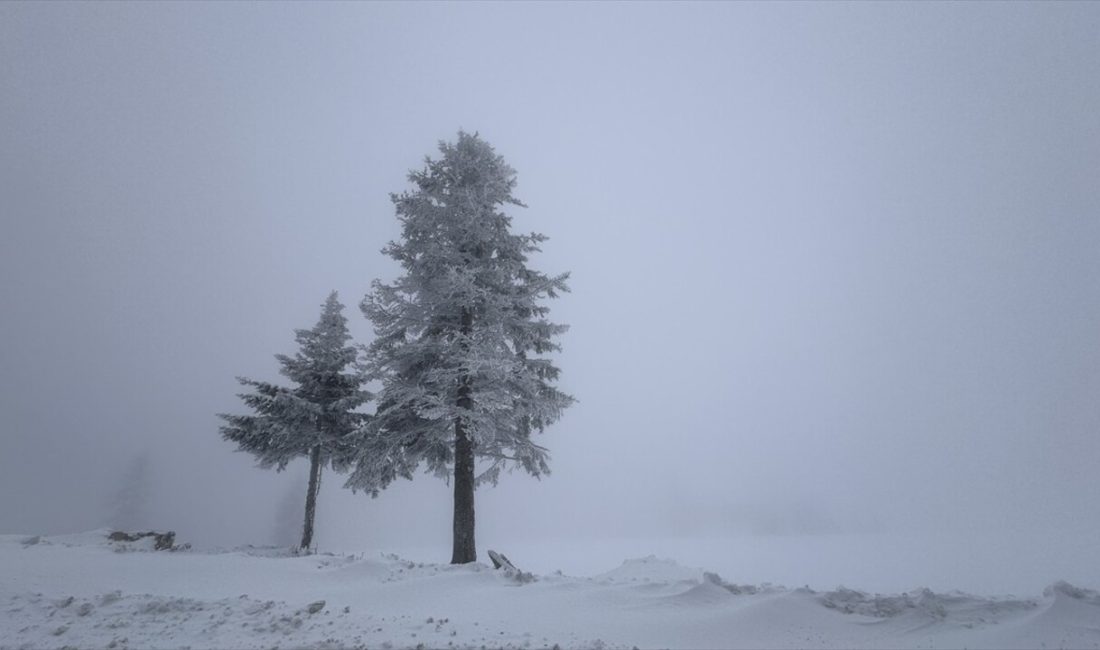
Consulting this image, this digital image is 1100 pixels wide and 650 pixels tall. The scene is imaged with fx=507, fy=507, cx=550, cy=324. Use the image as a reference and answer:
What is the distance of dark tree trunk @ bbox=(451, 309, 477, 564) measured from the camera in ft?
41.2

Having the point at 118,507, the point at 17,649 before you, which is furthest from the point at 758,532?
the point at 17,649

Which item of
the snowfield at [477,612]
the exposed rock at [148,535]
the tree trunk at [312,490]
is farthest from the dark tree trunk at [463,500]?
the tree trunk at [312,490]

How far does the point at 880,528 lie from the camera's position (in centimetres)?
11919

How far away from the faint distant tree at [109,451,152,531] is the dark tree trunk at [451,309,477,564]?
1842 inches

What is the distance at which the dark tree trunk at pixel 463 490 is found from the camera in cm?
1255

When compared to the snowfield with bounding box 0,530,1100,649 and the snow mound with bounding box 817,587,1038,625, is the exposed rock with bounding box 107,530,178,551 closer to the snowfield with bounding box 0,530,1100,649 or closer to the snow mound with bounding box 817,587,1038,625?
the snowfield with bounding box 0,530,1100,649

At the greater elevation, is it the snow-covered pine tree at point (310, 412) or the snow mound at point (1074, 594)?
the snow-covered pine tree at point (310, 412)

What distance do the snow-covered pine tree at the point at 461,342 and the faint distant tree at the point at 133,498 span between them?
44.0m

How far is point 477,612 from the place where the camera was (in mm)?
7156

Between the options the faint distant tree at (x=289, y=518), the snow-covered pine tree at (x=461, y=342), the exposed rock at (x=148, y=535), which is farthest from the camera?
the faint distant tree at (x=289, y=518)

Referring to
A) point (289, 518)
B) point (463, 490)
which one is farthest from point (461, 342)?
point (289, 518)

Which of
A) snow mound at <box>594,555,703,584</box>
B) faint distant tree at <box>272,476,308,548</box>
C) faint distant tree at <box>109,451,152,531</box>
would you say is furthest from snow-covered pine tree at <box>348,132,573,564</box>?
faint distant tree at <box>109,451,152,531</box>

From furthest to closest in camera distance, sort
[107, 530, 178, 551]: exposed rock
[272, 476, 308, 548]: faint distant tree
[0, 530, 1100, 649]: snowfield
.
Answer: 1. [272, 476, 308, 548]: faint distant tree
2. [107, 530, 178, 551]: exposed rock
3. [0, 530, 1100, 649]: snowfield

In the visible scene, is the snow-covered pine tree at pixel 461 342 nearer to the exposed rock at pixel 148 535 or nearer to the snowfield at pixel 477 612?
the snowfield at pixel 477 612
